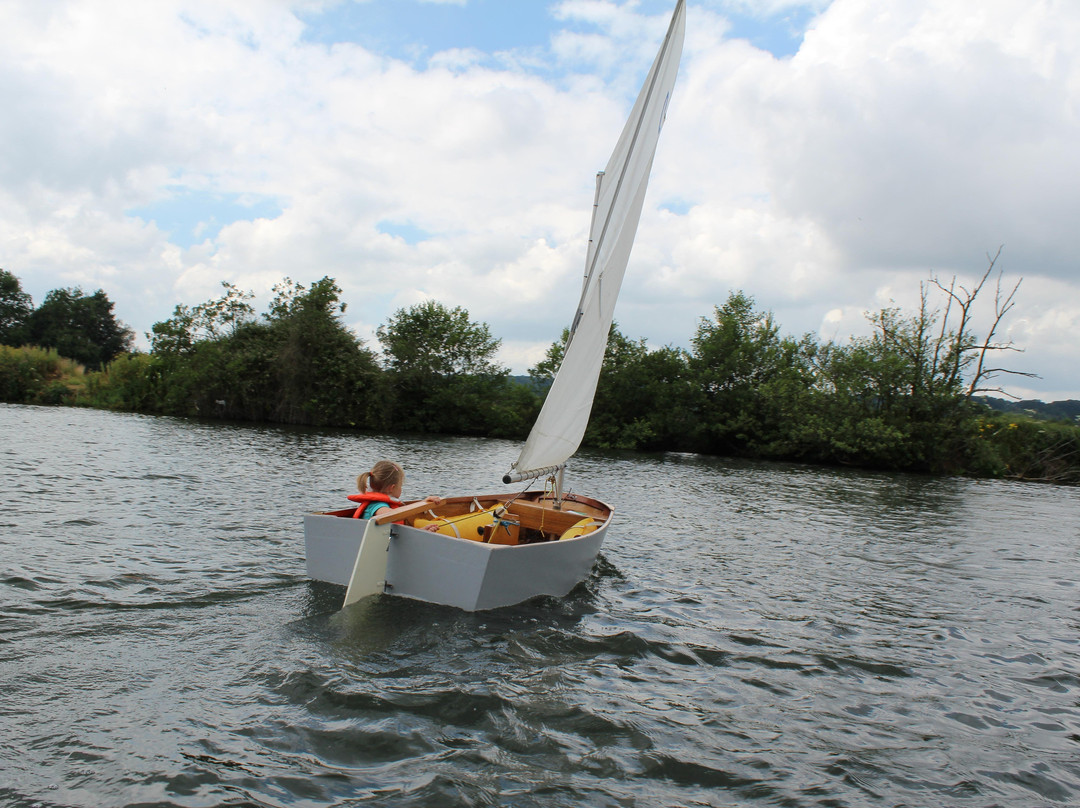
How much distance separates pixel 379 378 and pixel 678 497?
3026cm

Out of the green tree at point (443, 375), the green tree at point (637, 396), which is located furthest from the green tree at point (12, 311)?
the green tree at point (637, 396)

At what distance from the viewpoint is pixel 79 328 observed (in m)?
76.6

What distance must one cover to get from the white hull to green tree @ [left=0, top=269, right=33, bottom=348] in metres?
86.5

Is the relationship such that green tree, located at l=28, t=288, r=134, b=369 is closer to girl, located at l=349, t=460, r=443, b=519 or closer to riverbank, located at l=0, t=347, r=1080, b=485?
riverbank, located at l=0, t=347, r=1080, b=485

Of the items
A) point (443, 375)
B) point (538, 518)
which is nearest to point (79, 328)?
point (443, 375)

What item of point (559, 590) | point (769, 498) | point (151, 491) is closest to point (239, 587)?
point (559, 590)

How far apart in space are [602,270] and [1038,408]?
36.8m

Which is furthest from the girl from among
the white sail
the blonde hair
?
the white sail

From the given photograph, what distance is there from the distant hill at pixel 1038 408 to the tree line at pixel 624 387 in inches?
20.3

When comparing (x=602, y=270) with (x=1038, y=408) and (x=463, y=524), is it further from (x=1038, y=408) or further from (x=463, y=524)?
(x=1038, y=408)

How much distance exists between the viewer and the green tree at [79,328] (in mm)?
74125

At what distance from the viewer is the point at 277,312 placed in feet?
156

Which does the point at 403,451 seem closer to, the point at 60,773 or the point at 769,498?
the point at 769,498

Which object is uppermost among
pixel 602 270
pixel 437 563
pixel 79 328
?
pixel 79 328
